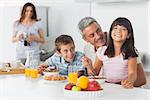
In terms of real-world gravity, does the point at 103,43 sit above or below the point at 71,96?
above

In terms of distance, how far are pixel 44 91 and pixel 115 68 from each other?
23.1 inches

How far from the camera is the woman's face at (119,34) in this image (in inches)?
72.2

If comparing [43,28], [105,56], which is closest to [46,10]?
[43,28]

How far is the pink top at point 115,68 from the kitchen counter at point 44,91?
31 cm

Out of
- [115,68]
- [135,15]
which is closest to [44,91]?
[115,68]

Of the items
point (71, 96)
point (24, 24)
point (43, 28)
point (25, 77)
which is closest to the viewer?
point (71, 96)

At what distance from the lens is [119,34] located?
1.84 metres

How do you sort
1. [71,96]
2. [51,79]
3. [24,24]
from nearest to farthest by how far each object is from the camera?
[71,96]
[51,79]
[24,24]

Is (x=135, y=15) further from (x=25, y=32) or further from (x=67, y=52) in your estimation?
(x=25, y=32)

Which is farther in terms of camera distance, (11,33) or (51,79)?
(11,33)

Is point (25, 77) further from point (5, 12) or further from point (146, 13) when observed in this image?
point (5, 12)

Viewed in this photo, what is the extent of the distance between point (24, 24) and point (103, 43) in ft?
3.73

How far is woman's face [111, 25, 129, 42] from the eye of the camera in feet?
6.01

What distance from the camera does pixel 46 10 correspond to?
3.27 metres
